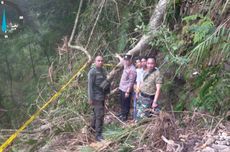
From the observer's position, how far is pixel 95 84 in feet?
25.0

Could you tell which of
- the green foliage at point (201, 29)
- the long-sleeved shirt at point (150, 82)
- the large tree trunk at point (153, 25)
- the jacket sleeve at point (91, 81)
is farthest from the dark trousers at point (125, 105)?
the green foliage at point (201, 29)

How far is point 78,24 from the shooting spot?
13.5 meters

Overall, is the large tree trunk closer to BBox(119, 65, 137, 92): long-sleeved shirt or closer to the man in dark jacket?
BBox(119, 65, 137, 92): long-sleeved shirt

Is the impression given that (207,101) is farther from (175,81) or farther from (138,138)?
(175,81)

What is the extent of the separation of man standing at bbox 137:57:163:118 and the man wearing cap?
2.90 feet

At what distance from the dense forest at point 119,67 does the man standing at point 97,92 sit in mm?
204

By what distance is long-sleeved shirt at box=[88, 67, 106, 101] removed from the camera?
7.54 metres

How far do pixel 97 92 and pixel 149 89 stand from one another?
34.2 inches

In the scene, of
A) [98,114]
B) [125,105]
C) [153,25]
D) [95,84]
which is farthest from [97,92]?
[153,25]

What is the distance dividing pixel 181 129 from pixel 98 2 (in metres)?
6.11

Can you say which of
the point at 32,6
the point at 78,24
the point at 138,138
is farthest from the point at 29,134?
the point at 32,6

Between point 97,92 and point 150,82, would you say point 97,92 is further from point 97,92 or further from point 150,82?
point 150,82

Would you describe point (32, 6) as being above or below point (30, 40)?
above

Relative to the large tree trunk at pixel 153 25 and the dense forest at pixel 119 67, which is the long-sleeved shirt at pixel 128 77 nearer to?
the dense forest at pixel 119 67
